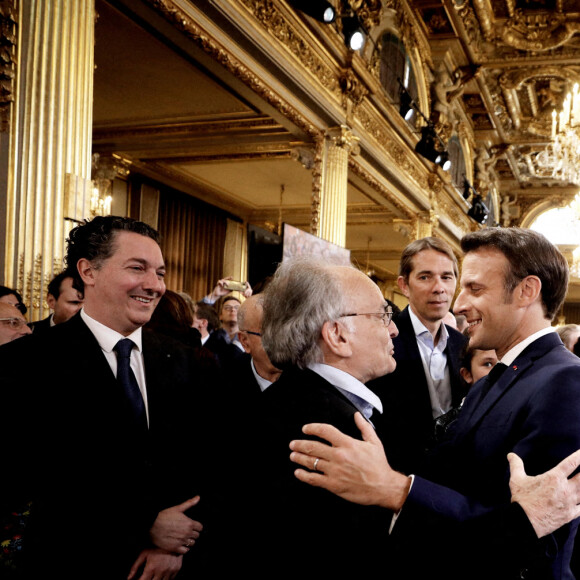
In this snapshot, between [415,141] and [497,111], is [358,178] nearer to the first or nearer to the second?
[415,141]

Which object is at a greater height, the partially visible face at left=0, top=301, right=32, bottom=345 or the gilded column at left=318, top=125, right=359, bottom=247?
the gilded column at left=318, top=125, right=359, bottom=247

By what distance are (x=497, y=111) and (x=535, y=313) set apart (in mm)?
13213

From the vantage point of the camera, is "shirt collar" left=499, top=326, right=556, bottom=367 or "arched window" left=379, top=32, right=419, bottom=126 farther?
"arched window" left=379, top=32, right=419, bottom=126

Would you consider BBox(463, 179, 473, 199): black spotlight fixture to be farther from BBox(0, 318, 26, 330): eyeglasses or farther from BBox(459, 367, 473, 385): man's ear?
BBox(0, 318, 26, 330): eyeglasses

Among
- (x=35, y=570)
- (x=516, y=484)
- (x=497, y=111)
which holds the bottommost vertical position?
(x=35, y=570)

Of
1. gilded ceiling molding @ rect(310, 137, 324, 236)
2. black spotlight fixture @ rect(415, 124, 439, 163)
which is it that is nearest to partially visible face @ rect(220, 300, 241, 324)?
gilded ceiling molding @ rect(310, 137, 324, 236)

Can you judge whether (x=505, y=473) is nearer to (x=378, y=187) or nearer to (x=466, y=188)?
(x=378, y=187)

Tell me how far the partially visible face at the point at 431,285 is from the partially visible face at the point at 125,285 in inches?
53.0

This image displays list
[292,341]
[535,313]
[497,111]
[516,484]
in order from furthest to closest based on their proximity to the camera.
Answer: [497,111]
[535,313]
[292,341]
[516,484]

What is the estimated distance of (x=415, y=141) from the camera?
10.1m

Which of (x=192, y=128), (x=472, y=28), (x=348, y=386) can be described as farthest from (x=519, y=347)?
(x=472, y=28)

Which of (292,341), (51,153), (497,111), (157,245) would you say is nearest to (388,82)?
(497,111)

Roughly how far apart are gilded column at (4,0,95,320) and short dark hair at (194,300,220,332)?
1812mm

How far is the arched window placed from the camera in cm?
859
